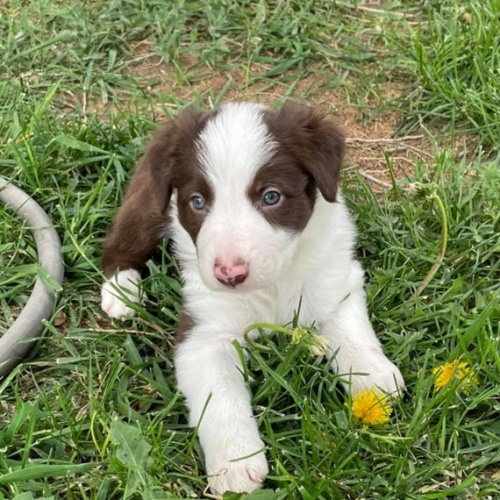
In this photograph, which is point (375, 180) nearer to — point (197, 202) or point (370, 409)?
point (197, 202)

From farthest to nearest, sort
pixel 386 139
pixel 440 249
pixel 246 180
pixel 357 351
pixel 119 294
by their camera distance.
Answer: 1. pixel 386 139
2. pixel 440 249
3. pixel 119 294
4. pixel 357 351
5. pixel 246 180

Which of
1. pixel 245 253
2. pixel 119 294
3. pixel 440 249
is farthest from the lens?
pixel 440 249

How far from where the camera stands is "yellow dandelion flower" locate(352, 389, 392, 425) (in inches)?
137

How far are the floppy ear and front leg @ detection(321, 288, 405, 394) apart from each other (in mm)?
986

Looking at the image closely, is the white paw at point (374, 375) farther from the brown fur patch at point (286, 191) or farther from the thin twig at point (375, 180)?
the thin twig at point (375, 180)

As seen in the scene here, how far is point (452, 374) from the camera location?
357 cm

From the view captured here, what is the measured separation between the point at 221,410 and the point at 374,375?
0.70m

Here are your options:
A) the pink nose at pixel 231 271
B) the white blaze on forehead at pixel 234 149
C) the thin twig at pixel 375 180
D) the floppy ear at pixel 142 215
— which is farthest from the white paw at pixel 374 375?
the thin twig at pixel 375 180

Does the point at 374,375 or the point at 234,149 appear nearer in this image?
the point at 234,149

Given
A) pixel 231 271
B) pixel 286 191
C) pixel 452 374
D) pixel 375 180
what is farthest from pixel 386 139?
pixel 231 271

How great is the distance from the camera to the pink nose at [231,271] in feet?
11.3

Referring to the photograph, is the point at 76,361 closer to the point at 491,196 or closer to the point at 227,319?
the point at 227,319

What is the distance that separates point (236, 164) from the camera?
3.60 m

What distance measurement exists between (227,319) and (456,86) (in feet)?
7.89
